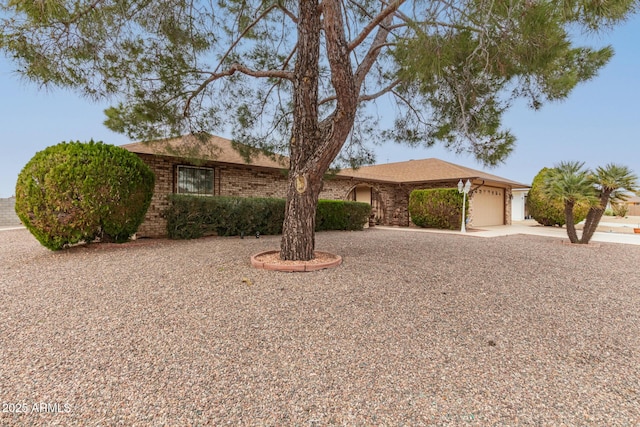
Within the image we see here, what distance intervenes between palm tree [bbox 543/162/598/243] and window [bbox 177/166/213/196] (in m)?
11.1

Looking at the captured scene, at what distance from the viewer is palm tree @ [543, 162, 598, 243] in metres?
8.81

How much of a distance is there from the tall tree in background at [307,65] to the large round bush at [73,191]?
3.12ft

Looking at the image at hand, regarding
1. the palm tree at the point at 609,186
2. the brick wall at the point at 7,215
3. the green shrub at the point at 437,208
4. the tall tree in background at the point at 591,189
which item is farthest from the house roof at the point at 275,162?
the brick wall at the point at 7,215

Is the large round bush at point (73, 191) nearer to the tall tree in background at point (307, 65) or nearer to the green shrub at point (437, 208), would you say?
the tall tree in background at point (307, 65)

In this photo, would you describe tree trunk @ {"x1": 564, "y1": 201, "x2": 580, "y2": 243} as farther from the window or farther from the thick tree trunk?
the window

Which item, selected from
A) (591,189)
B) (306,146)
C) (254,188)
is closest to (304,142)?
(306,146)

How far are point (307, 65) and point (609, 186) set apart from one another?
9386mm

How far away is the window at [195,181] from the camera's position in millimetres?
10188

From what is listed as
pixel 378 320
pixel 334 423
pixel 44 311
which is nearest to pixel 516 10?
pixel 378 320

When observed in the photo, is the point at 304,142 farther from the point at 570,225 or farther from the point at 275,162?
the point at 570,225

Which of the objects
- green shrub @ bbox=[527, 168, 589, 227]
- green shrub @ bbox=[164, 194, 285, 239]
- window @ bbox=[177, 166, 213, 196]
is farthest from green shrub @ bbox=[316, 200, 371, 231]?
green shrub @ bbox=[527, 168, 589, 227]

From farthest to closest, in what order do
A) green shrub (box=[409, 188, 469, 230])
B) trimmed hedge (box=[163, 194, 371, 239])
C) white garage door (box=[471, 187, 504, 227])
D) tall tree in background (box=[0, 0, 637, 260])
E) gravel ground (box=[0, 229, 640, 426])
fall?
white garage door (box=[471, 187, 504, 227]) < green shrub (box=[409, 188, 469, 230]) < trimmed hedge (box=[163, 194, 371, 239]) < tall tree in background (box=[0, 0, 637, 260]) < gravel ground (box=[0, 229, 640, 426])

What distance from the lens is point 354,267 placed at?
5082 millimetres

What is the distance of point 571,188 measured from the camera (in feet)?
29.4
